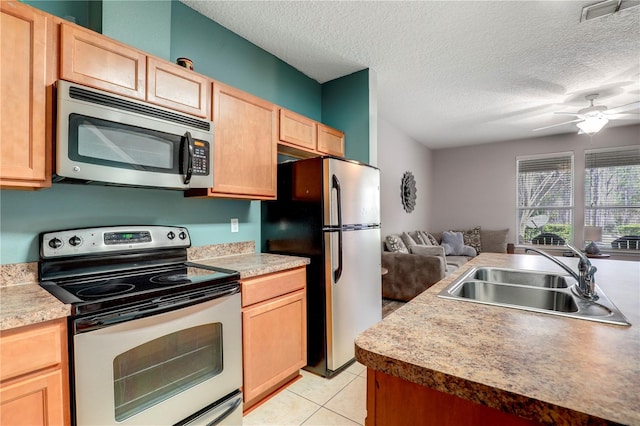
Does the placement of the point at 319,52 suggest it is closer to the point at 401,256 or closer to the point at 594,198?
the point at 401,256

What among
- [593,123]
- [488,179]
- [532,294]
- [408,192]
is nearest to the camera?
[532,294]

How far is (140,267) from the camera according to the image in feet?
5.73

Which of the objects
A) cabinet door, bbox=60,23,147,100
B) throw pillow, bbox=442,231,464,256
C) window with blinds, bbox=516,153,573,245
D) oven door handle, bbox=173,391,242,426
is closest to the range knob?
cabinet door, bbox=60,23,147,100

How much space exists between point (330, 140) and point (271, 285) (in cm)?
Answer: 163

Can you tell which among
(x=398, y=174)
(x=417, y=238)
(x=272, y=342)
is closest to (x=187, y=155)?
(x=272, y=342)

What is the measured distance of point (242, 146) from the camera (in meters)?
2.13

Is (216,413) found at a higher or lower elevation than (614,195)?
lower

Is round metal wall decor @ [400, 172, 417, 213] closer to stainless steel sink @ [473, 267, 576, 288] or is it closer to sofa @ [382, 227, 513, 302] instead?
sofa @ [382, 227, 513, 302]

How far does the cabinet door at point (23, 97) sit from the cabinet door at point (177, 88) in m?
0.44

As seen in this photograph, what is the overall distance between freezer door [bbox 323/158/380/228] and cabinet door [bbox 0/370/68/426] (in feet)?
5.29

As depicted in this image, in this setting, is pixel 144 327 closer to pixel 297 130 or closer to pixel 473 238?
pixel 297 130

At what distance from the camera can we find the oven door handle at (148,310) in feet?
3.80

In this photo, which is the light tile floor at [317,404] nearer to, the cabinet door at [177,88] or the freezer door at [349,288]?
the freezer door at [349,288]

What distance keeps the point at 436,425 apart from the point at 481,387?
18 cm
